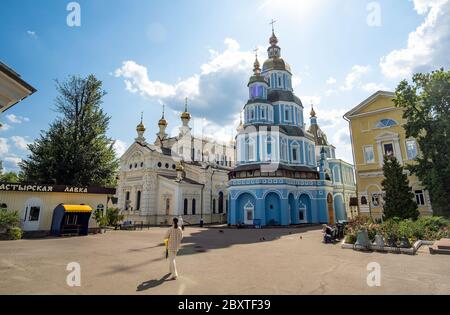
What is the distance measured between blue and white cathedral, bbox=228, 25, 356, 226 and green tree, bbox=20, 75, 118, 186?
15092mm

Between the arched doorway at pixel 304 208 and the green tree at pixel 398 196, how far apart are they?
14202mm

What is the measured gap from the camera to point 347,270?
7.63 m

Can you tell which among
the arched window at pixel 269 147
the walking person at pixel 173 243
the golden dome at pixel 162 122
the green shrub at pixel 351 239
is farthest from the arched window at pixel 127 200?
the walking person at pixel 173 243

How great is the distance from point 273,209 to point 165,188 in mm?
15897

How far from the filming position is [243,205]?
1196 inches

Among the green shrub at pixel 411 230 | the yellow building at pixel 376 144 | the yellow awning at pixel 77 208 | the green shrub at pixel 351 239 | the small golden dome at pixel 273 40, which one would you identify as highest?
the small golden dome at pixel 273 40

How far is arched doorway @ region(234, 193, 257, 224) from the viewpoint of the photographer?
29828 mm

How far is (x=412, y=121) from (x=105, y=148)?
2697 centimetres

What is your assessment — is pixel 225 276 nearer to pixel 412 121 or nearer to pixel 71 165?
pixel 412 121

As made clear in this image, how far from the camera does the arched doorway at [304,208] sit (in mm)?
31719

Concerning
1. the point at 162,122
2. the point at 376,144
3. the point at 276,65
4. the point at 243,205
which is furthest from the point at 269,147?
the point at 162,122

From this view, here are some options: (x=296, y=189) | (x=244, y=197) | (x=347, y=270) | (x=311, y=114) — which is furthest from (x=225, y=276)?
(x=311, y=114)

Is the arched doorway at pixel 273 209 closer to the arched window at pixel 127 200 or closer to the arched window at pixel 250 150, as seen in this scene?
the arched window at pixel 250 150

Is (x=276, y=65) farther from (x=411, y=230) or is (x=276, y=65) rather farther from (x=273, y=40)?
(x=411, y=230)
